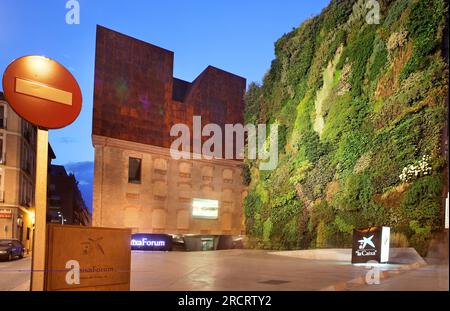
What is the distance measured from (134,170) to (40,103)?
117 feet

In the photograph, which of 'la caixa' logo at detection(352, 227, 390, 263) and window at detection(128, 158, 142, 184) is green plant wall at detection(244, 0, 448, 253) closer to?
'la caixa' logo at detection(352, 227, 390, 263)

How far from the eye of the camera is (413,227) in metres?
18.8

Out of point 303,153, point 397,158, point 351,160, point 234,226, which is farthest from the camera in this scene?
point 234,226

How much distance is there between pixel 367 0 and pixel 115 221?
24883 mm

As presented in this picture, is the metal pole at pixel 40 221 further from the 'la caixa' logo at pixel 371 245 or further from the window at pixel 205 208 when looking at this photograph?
the window at pixel 205 208

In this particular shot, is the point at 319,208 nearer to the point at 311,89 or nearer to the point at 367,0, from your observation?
the point at 311,89

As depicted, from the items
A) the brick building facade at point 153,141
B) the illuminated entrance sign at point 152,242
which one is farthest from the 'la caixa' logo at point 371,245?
the brick building facade at point 153,141

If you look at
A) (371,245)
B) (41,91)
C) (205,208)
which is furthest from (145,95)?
(41,91)

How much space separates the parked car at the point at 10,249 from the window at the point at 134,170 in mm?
13916

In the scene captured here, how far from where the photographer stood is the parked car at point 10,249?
24.5 meters

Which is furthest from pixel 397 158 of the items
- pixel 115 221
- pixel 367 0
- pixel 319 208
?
pixel 115 221

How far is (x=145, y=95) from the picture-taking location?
40.7 m

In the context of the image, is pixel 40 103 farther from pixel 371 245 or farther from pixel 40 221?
pixel 371 245

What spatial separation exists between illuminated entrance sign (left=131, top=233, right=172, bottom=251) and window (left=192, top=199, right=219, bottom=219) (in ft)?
32.9
